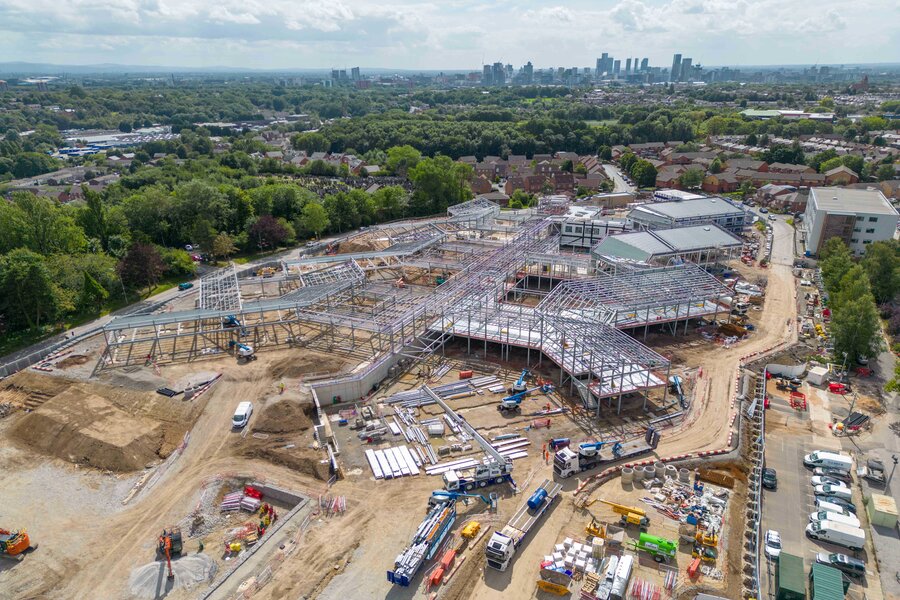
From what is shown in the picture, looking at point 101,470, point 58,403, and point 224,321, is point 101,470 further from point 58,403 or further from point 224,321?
point 224,321

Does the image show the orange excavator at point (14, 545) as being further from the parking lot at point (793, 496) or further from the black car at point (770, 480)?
the black car at point (770, 480)

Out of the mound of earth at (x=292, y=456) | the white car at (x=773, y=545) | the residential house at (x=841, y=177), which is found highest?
the residential house at (x=841, y=177)

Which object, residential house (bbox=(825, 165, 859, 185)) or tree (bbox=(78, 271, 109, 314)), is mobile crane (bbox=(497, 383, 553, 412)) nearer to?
tree (bbox=(78, 271, 109, 314))

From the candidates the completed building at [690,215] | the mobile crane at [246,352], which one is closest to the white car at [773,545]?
the mobile crane at [246,352]

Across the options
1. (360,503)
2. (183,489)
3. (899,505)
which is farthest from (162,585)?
(899,505)

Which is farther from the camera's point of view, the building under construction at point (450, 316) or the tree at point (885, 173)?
the tree at point (885, 173)

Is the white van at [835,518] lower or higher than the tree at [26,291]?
lower
